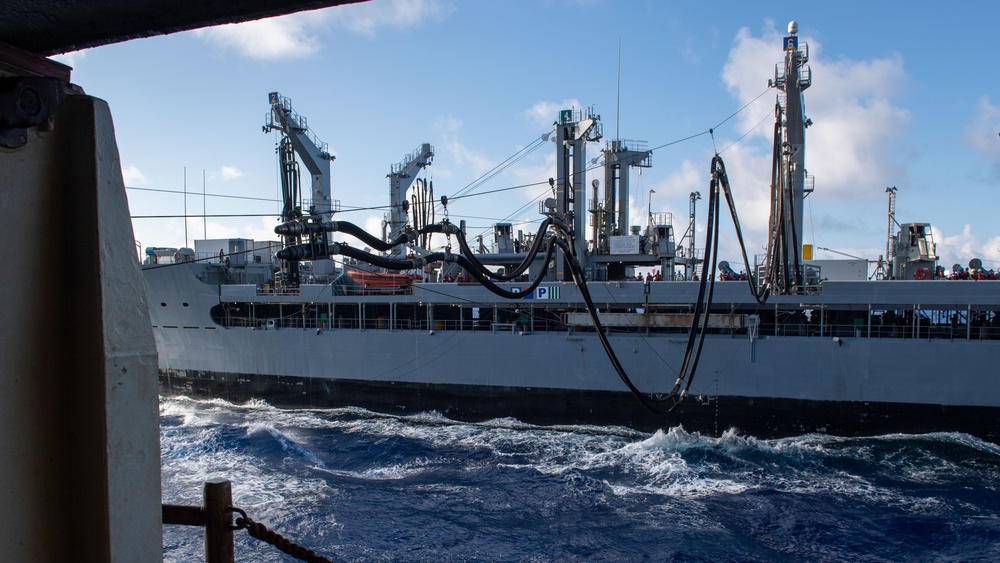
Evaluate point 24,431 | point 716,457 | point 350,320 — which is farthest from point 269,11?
point 350,320

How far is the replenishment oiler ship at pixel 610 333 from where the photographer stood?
51.3ft

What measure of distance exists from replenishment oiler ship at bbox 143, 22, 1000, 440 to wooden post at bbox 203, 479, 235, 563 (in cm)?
947

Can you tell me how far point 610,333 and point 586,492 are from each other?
6.13 metres

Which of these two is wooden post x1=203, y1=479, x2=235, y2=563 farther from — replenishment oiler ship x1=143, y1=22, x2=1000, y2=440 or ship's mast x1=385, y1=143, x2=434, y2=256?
ship's mast x1=385, y1=143, x2=434, y2=256

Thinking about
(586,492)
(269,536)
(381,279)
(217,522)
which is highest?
(381,279)

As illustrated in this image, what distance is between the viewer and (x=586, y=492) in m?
13.0

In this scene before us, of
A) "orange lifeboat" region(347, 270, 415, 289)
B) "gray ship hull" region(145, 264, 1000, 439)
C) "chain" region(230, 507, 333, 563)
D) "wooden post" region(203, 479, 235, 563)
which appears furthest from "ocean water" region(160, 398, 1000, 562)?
"wooden post" region(203, 479, 235, 563)

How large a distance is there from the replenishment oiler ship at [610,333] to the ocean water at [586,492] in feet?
3.09

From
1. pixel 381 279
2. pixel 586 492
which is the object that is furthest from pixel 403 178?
pixel 586 492

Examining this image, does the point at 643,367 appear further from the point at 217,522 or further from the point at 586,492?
the point at 217,522

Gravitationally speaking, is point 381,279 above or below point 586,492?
above

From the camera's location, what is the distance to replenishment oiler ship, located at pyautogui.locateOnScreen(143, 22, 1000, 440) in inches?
616

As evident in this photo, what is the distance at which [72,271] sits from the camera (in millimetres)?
1889

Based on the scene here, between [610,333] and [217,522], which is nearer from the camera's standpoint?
[217,522]
